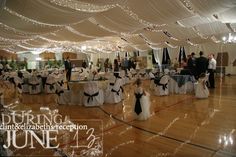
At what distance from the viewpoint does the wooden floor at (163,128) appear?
399 centimetres

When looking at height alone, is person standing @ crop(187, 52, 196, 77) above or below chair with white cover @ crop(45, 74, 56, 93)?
above

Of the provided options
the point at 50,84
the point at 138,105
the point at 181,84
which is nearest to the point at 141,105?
the point at 138,105

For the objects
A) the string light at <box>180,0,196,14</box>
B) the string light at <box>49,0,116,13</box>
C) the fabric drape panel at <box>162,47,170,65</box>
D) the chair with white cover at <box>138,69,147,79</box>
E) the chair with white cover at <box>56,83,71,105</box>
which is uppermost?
the string light at <box>180,0,196,14</box>

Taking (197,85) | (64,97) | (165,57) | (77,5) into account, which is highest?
→ (77,5)

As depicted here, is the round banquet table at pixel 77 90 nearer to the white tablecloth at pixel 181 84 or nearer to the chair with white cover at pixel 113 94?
the chair with white cover at pixel 113 94

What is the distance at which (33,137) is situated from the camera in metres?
4.51

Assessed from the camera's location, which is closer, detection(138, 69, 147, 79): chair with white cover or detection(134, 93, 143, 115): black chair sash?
detection(134, 93, 143, 115): black chair sash

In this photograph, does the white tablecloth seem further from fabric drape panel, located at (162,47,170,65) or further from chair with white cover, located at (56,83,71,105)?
fabric drape panel, located at (162,47,170,65)

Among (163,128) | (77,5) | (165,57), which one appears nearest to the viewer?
(77,5)

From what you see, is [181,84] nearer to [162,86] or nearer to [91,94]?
[162,86]

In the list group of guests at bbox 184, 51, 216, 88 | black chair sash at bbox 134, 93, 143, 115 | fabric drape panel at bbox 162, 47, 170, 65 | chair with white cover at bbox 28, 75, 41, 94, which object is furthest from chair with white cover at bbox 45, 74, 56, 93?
fabric drape panel at bbox 162, 47, 170, 65

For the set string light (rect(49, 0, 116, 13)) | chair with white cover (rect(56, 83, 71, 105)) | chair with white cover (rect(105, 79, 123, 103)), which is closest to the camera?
string light (rect(49, 0, 116, 13))

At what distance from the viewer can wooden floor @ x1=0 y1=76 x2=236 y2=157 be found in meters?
3.99

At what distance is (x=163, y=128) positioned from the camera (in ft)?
17.1
